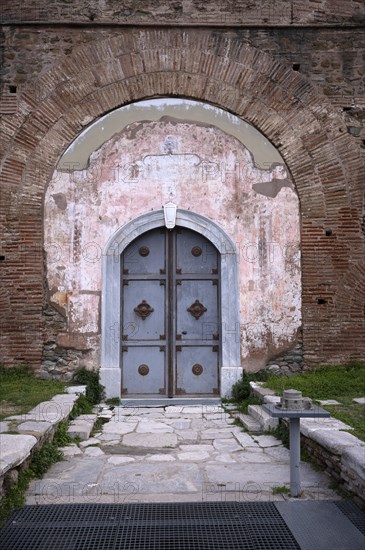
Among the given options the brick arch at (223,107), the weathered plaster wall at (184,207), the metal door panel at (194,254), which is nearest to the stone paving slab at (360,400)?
the brick arch at (223,107)

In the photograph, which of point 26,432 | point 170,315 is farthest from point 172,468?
point 170,315

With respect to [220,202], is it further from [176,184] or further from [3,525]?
[3,525]

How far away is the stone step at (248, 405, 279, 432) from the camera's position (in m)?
5.98

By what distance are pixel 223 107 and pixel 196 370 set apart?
4260 millimetres

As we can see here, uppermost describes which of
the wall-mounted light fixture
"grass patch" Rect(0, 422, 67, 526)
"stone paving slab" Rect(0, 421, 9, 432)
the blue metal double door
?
the wall-mounted light fixture

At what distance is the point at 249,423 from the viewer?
251 inches

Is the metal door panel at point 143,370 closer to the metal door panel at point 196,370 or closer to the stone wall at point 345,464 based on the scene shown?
the metal door panel at point 196,370

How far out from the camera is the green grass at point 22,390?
20.0ft

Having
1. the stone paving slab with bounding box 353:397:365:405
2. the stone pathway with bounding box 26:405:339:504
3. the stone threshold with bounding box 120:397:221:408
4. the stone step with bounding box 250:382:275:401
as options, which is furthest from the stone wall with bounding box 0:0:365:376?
the stone pathway with bounding box 26:405:339:504

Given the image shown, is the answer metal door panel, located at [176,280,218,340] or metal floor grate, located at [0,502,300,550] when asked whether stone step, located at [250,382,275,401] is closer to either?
metal door panel, located at [176,280,218,340]

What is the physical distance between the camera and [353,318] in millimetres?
8445

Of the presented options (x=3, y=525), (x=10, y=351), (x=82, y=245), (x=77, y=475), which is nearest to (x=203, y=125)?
(x=82, y=245)

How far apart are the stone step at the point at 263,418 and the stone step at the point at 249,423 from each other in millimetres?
40

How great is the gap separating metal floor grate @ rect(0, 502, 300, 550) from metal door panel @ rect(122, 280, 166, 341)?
497 cm
